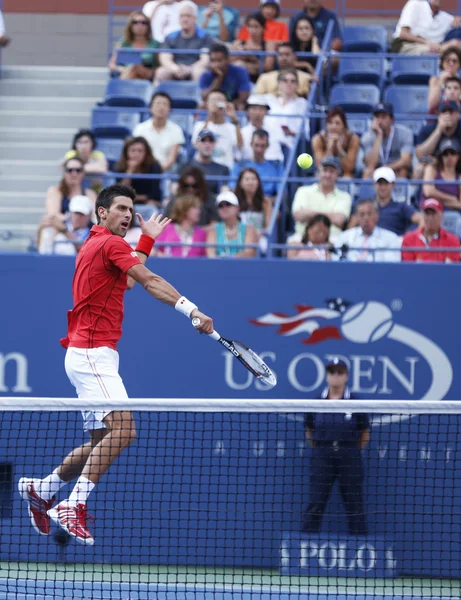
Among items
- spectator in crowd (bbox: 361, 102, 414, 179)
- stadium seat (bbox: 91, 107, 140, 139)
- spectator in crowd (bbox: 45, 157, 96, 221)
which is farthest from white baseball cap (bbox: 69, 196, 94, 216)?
spectator in crowd (bbox: 361, 102, 414, 179)

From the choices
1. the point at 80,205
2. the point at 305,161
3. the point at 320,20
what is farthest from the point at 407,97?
the point at 80,205

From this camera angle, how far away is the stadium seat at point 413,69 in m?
13.7

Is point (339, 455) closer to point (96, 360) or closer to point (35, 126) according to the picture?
point (96, 360)

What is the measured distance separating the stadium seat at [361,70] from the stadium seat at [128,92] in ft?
7.27

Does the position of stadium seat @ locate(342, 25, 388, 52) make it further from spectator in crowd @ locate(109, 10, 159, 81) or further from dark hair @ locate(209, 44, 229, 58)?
spectator in crowd @ locate(109, 10, 159, 81)

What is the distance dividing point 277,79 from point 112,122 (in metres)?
1.88

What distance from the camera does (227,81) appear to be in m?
13.4

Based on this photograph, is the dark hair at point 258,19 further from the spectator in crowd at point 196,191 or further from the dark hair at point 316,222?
the dark hair at point 316,222

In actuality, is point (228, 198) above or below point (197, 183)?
below

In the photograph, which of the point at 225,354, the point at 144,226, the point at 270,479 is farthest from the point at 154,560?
the point at 144,226

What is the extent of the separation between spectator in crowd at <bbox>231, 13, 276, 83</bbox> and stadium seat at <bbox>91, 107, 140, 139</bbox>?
1430mm

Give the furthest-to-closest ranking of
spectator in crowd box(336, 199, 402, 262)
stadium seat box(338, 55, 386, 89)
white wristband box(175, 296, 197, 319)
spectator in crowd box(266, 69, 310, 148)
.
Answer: stadium seat box(338, 55, 386, 89) → spectator in crowd box(266, 69, 310, 148) → spectator in crowd box(336, 199, 402, 262) → white wristband box(175, 296, 197, 319)

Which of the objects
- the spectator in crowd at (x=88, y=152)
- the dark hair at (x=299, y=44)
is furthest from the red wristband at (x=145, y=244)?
the dark hair at (x=299, y=44)

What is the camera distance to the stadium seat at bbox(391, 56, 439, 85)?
13.7m
